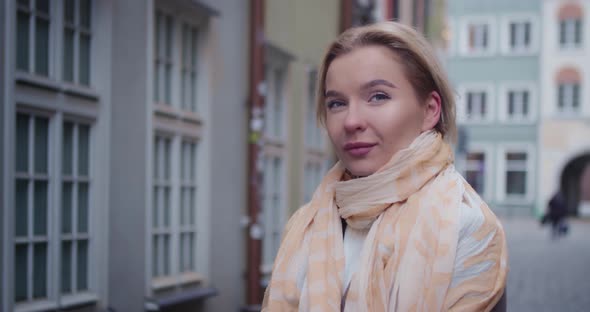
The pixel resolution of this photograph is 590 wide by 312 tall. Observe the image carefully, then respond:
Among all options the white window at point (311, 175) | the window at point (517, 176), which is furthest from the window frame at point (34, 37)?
the window at point (517, 176)

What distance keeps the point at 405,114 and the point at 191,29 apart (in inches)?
177

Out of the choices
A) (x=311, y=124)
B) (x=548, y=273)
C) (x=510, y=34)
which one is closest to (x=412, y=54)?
(x=311, y=124)

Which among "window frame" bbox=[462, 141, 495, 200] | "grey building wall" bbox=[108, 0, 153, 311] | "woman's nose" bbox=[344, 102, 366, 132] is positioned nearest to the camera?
"woman's nose" bbox=[344, 102, 366, 132]

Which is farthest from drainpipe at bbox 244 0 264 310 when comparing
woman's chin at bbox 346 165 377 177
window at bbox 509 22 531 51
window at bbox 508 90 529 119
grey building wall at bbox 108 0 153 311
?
window at bbox 509 22 531 51

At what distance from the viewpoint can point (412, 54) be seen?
195 cm

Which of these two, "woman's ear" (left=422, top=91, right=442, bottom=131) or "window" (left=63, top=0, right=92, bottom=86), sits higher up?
"window" (left=63, top=0, right=92, bottom=86)

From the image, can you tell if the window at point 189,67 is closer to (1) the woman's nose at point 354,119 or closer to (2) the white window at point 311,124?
(2) the white window at point 311,124

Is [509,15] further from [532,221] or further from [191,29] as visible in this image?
[191,29]

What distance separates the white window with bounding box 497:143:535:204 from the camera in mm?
33375

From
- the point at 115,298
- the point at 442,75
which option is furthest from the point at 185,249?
the point at 442,75

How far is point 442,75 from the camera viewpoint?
202 centimetres

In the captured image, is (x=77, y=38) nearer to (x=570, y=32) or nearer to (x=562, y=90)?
(x=562, y=90)

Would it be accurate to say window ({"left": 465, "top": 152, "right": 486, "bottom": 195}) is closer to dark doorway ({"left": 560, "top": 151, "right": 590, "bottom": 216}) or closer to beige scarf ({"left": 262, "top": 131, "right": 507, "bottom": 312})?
dark doorway ({"left": 560, "top": 151, "right": 590, "bottom": 216})

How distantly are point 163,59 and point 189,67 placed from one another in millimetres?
490
